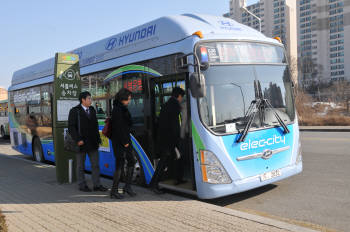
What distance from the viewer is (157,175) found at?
641 cm

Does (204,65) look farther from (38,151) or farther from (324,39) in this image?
(324,39)

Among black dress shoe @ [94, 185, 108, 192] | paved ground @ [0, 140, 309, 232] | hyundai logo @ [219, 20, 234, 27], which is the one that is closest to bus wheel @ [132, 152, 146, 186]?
paved ground @ [0, 140, 309, 232]

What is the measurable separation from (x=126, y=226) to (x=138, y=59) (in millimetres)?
3543

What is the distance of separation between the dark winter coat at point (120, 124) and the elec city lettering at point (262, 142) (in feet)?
6.45

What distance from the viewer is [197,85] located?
5359 millimetres

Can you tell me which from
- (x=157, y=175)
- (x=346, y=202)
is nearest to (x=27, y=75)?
(x=157, y=175)

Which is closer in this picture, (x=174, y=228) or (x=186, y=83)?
(x=174, y=228)

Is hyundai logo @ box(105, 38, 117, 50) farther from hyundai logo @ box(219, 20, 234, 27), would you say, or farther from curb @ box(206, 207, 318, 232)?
curb @ box(206, 207, 318, 232)

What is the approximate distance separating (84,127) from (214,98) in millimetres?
2674

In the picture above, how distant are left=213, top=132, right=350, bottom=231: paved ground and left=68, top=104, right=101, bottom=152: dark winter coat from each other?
8.75 feet

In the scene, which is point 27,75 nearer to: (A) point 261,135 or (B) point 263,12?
(A) point 261,135

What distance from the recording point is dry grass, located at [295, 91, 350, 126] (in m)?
25.1

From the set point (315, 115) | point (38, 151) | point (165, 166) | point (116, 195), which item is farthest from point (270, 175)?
point (315, 115)

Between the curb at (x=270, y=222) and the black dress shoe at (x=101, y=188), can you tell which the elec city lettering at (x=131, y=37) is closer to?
the black dress shoe at (x=101, y=188)
